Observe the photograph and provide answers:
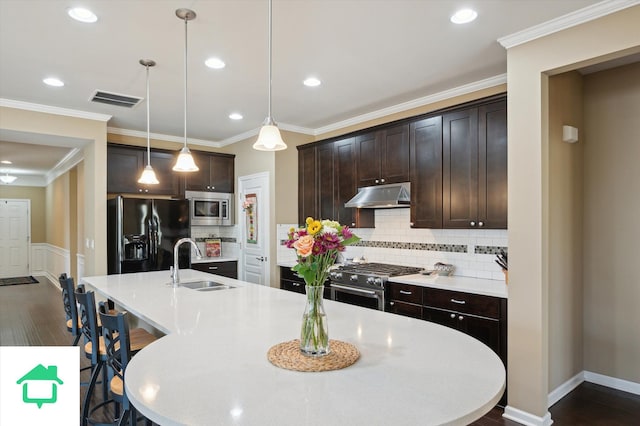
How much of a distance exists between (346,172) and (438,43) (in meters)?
2.00

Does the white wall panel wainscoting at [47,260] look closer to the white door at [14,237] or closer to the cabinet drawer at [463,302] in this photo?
the white door at [14,237]

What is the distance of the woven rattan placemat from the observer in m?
1.42

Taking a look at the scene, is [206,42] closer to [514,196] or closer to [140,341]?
[140,341]

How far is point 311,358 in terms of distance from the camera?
1.50 m

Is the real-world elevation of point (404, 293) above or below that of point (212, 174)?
below

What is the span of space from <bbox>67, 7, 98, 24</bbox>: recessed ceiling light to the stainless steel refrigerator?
2669mm

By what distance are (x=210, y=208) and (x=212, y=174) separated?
0.51 m

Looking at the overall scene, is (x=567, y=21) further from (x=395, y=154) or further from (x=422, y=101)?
(x=395, y=154)

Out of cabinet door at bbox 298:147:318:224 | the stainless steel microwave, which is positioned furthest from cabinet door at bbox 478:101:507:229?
the stainless steel microwave

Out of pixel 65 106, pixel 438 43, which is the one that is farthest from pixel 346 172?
pixel 65 106

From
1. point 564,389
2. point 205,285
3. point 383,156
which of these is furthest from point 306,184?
point 564,389

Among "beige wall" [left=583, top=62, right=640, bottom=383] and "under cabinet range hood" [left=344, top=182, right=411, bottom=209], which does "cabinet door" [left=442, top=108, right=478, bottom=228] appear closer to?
"under cabinet range hood" [left=344, top=182, right=411, bottom=209]

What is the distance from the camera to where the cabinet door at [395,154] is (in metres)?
4.02

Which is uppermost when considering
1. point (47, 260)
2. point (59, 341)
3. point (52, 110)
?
point (52, 110)
